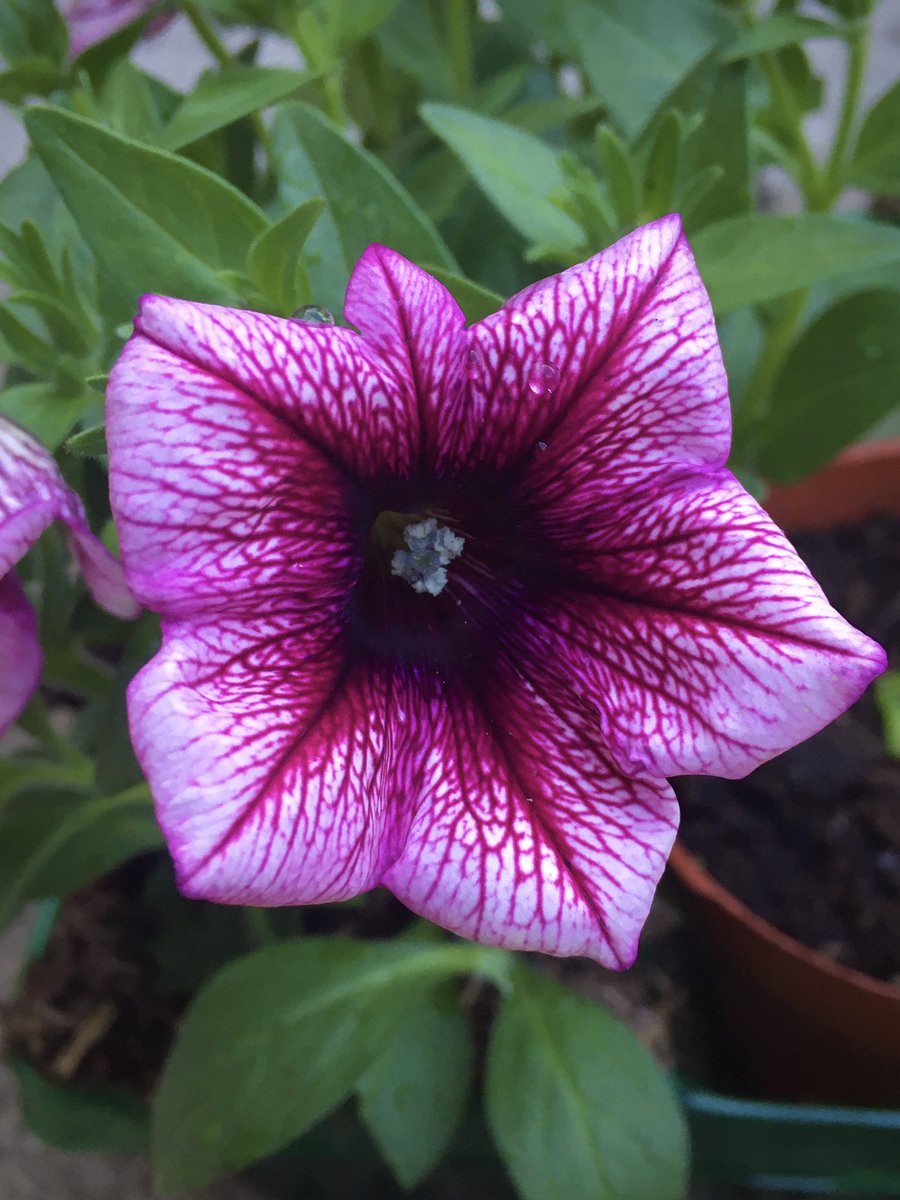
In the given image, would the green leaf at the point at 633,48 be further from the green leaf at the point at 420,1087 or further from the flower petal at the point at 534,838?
the green leaf at the point at 420,1087

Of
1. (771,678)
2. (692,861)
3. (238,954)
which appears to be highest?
(771,678)

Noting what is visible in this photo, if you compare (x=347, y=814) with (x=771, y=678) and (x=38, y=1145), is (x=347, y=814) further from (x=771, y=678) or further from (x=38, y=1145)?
(x=38, y=1145)

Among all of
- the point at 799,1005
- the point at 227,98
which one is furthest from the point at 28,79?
the point at 799,1005

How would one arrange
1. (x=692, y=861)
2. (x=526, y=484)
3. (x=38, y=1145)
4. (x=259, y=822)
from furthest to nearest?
(x=38, y=1145) < (x=692, y=861) < (x=526, y=484) < (x=259, y=822)

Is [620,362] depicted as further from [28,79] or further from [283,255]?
[28,79]

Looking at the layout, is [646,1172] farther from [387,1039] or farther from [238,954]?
[238,954]

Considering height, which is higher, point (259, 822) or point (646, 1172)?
point (259, 822)

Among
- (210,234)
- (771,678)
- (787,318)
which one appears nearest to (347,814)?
(771,678)

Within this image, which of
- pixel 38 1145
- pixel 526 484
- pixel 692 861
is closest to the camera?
pixel 526 484

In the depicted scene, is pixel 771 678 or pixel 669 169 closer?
pixel 771 678
